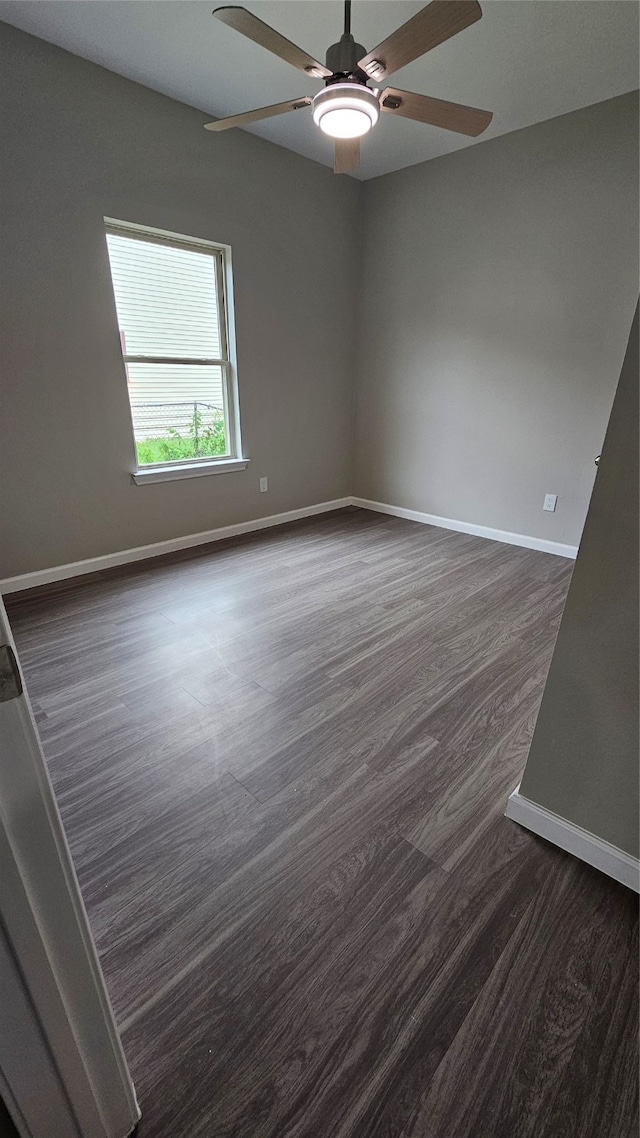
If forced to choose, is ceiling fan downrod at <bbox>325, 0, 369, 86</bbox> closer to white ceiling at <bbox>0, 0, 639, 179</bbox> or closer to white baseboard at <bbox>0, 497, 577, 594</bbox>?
white ceiling at <bbox>0, 0, 639, 179</bbox>

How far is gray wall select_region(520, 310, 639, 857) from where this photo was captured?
1058 millimetres

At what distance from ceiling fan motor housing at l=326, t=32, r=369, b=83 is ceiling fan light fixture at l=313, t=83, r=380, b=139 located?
Result: 0.12 ft

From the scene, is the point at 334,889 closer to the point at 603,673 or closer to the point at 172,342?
the point at 603,673

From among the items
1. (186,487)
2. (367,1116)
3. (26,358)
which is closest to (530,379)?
(186,487)

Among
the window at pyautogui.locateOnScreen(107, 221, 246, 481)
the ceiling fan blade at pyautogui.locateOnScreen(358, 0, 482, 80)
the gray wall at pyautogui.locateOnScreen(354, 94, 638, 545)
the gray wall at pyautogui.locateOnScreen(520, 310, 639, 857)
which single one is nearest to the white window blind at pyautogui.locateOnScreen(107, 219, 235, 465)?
the window at pyautogui.locateOnScreen(107, 221, 246, 481)

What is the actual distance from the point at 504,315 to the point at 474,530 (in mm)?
1641

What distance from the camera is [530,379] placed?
3.52 meters

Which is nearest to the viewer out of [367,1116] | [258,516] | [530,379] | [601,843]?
[367,1116]

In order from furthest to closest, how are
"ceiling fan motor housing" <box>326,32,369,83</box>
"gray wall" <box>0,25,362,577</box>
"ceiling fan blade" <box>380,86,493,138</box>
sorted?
"gray wall" <box>0,25,362,577</box>, "ceiling fan blade" <box>380,86,493,138</box>, "ceiling fan motor housing" <box>326,32,369,83</box>

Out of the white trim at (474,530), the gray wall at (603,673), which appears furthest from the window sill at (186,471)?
the gray wall at (603,673)

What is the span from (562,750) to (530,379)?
9.94 ft

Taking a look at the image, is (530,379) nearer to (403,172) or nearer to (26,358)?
(403,172)

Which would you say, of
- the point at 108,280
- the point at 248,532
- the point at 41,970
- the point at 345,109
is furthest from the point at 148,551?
the point at 41,970

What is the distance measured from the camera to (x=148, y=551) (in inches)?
139
